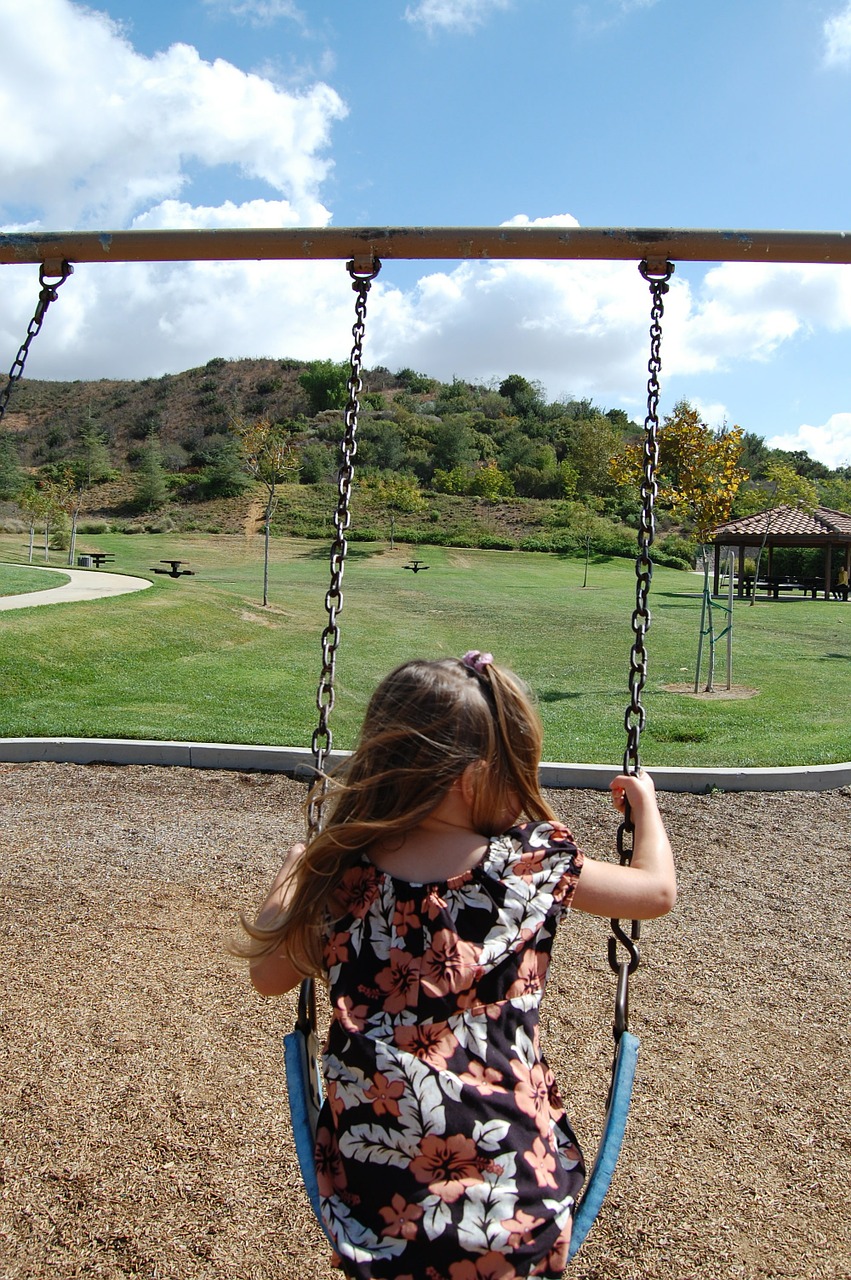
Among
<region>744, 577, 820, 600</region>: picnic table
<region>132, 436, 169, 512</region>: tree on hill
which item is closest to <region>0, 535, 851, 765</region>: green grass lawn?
<region>744, 577, 820, 600</region>: picnic table

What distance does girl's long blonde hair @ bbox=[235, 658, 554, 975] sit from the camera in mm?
1543

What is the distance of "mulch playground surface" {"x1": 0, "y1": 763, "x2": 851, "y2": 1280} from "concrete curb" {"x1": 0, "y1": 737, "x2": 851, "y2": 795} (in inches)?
43.9

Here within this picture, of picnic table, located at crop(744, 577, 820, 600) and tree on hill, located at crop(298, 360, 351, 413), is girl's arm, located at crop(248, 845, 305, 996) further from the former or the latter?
tree on hill, located at crop(298, 360, 351, 413)

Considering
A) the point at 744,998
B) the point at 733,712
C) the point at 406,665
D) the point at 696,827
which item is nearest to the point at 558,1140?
the point at 406,665

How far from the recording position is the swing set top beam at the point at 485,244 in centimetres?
289

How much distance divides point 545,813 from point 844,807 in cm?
527

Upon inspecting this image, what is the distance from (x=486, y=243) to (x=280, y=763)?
462 centimetres

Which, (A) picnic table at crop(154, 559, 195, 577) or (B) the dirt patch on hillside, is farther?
(A) picnic table at crop(154, 559, 195, 577)

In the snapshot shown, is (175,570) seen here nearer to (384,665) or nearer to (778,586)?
(384,665)

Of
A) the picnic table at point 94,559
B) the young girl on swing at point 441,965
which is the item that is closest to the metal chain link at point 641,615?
the young girl on swing at point 441,965

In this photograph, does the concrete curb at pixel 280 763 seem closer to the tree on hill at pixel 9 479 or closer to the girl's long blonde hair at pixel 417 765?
the girl's long blonde hair at pixel 417 765

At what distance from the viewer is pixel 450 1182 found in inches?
52.9

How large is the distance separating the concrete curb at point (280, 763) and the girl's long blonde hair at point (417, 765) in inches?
198

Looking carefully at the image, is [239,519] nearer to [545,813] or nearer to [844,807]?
[844,807]
